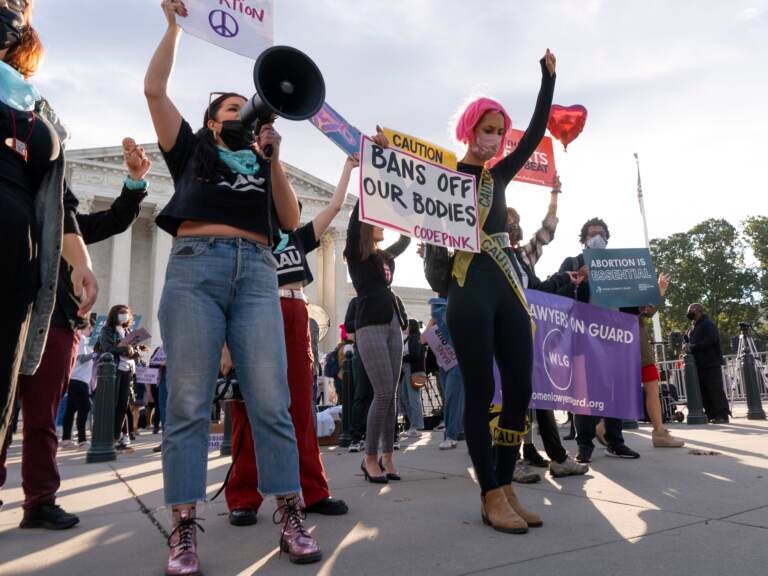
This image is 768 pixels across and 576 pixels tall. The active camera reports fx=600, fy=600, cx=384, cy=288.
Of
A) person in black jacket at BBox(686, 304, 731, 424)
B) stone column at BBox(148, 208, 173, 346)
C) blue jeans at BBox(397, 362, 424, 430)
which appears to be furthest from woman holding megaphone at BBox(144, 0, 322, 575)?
stone column at BBox(148, 208, 173, 346)

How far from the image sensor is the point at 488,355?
2930 mm

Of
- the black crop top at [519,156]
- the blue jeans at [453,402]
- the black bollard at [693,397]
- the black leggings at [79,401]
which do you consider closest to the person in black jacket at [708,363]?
the black bollard at [693,397]

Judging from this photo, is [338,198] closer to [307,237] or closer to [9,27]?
[307,237]

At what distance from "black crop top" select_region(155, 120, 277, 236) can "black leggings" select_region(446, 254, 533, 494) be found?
1.07 meters

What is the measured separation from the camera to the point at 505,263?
3158mm

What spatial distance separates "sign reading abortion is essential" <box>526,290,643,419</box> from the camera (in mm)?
4711

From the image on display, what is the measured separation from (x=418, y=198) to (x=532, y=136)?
0.76 m

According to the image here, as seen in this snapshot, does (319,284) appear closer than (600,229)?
No

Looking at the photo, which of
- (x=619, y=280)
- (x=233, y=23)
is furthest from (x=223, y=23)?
(x=619, y=280)

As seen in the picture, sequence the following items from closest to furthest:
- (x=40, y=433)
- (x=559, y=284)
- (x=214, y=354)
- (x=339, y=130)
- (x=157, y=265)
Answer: (x=214, y=354) < (x=40, y=433) < (x=339, y=130) < (x=559, y=284) < (x=157, y=265)

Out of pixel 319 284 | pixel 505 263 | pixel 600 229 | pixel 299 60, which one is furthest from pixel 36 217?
pixel 319 284

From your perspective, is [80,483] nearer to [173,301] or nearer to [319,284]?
[173,301]

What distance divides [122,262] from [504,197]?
38501 millimetres

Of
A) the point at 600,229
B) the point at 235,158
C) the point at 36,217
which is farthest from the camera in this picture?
the point at 600,229
